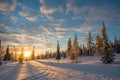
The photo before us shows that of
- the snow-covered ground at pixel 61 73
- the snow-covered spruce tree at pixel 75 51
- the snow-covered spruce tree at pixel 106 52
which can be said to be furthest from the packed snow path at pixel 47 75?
the snow-covered spruce tree at pixel 75 51

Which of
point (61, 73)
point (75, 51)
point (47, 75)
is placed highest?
point (75, 51)

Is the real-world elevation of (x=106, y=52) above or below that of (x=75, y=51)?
below

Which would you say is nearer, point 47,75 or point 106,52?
point 47,75

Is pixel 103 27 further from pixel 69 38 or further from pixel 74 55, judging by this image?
pixel 69 38

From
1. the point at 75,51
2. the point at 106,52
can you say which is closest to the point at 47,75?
the point at 106,52

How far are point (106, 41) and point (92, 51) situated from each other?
43.8 metres

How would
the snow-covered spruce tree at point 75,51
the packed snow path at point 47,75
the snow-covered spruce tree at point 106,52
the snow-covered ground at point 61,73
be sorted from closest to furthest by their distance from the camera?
1. the packed snow path at point 47,75
2. the snow-covered ground at point 61,73
3. the snow-covered spruce tree at point 106,52
4. the snow-covered spruce tree at point 75,51

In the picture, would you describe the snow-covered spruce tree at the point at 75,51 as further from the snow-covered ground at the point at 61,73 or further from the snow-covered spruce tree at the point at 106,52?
the snow-covered ground at the point at 61,73

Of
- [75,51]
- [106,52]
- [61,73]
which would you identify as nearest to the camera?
[61,73]

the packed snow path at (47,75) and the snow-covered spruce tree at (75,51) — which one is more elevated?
the snow-covered spruce tree at (75,51)

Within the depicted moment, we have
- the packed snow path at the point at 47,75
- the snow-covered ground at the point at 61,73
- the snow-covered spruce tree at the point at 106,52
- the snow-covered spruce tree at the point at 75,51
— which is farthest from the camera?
the snow-covered spruce tree at the point at 75,51

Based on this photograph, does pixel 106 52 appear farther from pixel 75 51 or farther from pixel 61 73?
pixel 61 73

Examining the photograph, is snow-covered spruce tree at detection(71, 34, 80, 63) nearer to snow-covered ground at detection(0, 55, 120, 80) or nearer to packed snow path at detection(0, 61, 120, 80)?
snow-covered ground at detection(0, 55, 120, 80)

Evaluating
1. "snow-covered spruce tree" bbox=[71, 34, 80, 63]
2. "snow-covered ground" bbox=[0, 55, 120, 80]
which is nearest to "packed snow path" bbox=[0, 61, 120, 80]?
"snow-covered ground" bbox=[0, 55, 120, 80]
